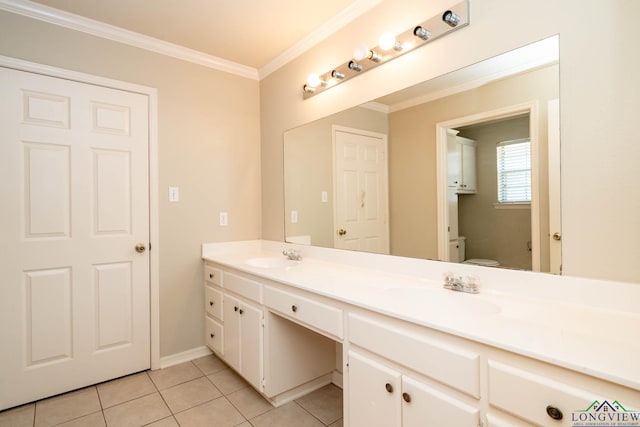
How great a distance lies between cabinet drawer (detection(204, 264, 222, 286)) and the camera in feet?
7.60

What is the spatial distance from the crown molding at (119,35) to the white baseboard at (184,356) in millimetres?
2304

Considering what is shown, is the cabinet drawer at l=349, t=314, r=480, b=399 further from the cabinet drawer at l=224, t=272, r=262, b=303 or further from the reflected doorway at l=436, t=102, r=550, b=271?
the cabinet drawer at l=224, t=272, r=262, b=303

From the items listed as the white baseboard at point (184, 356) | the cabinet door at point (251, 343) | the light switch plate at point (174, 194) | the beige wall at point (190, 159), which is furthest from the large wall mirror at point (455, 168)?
the white baseboard at point (184, 356)

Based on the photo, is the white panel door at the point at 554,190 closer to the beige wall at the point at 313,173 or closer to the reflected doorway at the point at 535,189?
the reflected doorway at the point at 535,189

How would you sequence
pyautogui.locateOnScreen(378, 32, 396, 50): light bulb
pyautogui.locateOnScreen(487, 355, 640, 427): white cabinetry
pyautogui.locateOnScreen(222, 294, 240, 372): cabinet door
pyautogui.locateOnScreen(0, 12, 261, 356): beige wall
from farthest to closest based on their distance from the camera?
pyautogui.locateOnScreen(0, 12, 261, 356): beige wall
pyautogui.locateOnScreen(222, 294, 240, 372): cabinet door
pyautogui.locateOnScreen(378, 32, 396, 50): light bulb
pyautogui.locateOnScreen(487, 355, 640, 427): white cabinetry

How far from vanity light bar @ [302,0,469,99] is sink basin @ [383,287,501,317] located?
1.21m

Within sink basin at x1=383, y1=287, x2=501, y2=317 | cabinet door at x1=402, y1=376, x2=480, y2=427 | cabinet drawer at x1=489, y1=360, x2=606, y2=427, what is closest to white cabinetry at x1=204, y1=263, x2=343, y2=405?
sink basin at x1=383, y1=287, x2=501, y2=317

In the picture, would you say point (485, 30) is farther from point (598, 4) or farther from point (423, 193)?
point (423, 193)

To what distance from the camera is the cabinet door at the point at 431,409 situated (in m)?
0.95

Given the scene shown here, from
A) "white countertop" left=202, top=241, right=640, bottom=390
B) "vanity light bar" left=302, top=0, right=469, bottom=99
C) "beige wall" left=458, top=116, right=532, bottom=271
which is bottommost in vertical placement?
"white countertop" left=202, top=241, right=640, bottom=390

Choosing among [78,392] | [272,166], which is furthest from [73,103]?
[78,392]

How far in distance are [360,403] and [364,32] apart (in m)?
1.96

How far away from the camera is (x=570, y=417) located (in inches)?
30.1

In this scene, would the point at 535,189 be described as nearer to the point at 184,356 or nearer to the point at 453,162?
the point at 453,162
